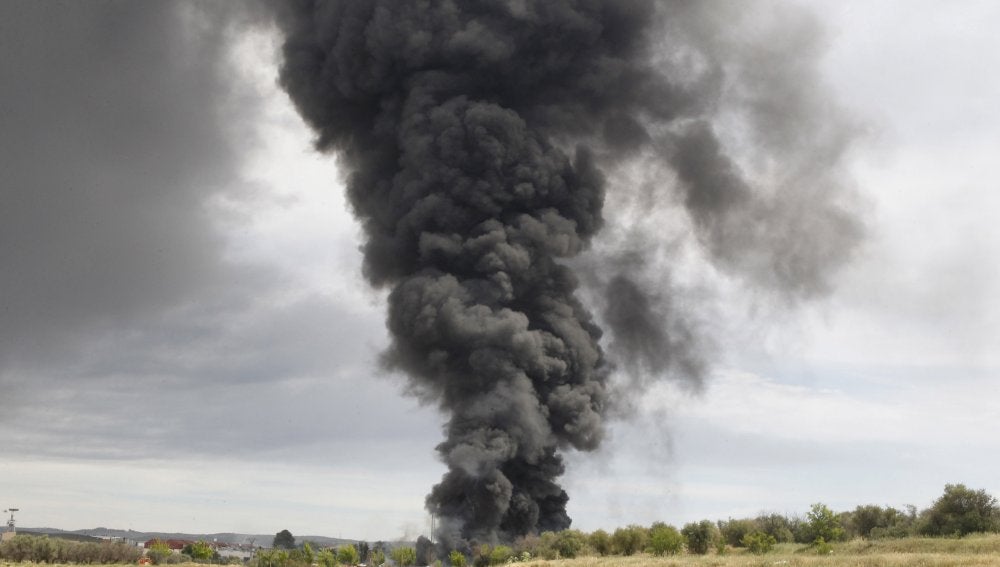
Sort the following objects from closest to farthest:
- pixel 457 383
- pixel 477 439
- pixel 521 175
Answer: pixel 477 439 < pixel 457 383 < pixel 521 175

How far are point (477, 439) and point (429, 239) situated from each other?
12.7 metres

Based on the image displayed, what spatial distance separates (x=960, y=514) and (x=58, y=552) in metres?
54.3

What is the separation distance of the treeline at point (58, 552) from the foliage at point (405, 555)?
70.8ft

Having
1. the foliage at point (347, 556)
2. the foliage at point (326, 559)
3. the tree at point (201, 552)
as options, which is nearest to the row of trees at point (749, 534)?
the foliage at point (326, 559)

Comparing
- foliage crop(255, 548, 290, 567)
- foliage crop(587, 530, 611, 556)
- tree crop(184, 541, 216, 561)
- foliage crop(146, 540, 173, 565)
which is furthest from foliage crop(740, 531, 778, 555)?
tree crop(184, 541, 216, 561)

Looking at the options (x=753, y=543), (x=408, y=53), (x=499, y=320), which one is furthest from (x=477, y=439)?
(x=408, y=53)

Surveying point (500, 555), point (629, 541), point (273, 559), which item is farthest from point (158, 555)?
point (629, 541)

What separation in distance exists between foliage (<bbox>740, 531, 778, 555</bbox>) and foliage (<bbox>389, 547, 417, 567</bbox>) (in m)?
18.5

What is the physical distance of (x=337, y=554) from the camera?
65.4 meters

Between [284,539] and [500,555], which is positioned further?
[284,539]

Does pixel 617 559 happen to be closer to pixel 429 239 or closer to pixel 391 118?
pixel 429 239

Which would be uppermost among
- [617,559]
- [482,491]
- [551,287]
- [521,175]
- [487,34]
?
[487,34]

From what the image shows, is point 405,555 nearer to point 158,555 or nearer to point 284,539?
point 158,555

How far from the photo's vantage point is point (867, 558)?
105 feet
